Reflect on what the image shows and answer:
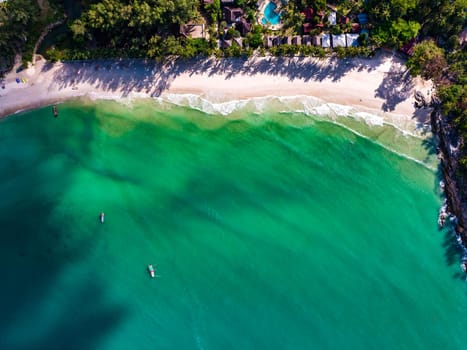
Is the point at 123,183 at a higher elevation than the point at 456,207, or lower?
higher

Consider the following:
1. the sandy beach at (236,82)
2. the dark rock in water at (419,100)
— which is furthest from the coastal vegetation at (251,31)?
the dark rock in water at (419,100)

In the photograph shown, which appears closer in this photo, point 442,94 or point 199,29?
point 442,94

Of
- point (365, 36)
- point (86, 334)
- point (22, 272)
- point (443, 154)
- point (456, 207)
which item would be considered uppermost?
point (365, 36)

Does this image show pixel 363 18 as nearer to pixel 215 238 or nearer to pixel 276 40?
pixel 276 40

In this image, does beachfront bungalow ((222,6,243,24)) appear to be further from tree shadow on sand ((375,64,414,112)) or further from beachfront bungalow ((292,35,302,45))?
tree shadow on sand ((375,64,414,112))

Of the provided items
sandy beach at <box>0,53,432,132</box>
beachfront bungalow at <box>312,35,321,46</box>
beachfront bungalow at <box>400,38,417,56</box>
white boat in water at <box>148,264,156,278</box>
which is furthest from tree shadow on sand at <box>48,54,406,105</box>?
white boat in water at <box>148,264,156,278</box>

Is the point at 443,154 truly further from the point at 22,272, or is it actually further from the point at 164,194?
the point at 22,272

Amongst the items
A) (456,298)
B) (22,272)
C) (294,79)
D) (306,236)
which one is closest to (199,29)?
(294,79)

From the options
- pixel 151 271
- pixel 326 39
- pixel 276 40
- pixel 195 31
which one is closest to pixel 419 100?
pixel 326 39

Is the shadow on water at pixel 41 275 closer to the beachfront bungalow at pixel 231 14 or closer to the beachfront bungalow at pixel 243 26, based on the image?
the beachfront bungalow at pixel 231 14
